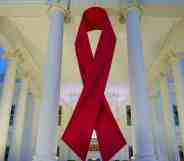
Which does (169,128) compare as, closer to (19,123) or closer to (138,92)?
(138,92)

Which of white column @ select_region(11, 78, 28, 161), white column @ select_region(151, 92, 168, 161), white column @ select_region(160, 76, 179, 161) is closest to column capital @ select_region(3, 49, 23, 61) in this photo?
white column @ select_region(11, 78, 28, 161)

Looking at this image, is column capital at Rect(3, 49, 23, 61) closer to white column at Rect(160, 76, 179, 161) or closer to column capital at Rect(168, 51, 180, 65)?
column capital at Rect(168, 51, 180, 65)

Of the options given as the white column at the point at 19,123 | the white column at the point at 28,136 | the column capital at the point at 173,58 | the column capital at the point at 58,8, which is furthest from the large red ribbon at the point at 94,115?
the white column at the point at 28,136

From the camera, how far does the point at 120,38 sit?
12.5 metres

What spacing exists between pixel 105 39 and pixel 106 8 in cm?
201

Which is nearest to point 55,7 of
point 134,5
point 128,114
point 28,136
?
point 134,5

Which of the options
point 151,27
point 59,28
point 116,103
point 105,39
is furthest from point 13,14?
point 116,103

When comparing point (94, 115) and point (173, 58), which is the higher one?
point (173, 58)

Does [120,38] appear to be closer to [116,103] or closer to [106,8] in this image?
[106,8]

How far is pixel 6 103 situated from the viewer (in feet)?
39.1

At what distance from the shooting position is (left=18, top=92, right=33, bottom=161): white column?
15.3m

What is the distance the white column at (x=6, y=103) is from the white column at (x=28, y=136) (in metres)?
3.69

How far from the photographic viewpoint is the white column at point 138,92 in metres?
6.85

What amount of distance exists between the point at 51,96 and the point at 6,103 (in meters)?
5.49
